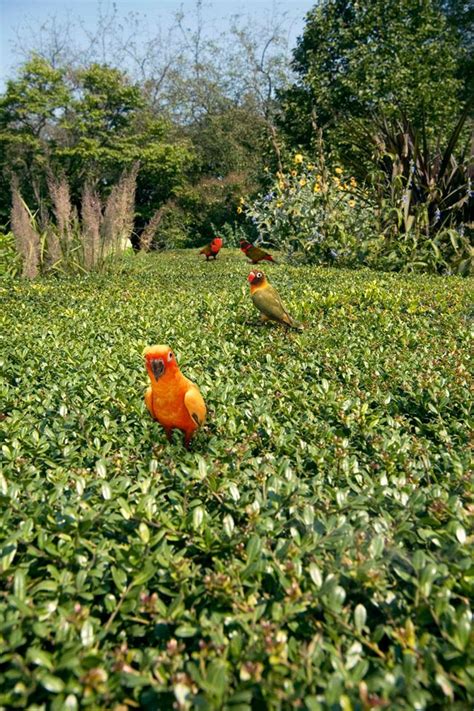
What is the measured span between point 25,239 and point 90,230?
0.94 m

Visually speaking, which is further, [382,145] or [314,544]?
[382,145]

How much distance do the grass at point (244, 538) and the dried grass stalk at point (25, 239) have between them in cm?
460

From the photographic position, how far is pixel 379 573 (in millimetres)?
1159

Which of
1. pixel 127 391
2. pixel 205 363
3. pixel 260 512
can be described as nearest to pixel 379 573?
pixel 260 512

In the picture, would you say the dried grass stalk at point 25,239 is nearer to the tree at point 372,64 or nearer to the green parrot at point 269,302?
the green parrot at point 269,302

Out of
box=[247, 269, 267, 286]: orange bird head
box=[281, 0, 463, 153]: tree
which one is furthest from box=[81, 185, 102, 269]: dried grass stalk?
box=[281, 0, 463, 153]: tree

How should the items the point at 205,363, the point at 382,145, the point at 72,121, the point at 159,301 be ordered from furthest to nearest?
the point at 72,121
the point at 382,145
the point at 159,301
the point at 205,363

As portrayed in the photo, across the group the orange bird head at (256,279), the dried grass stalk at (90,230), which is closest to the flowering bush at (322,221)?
the dried grass stalk at (90,230)

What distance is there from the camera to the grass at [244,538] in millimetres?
964

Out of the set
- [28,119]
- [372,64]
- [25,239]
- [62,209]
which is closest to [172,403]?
[25,239]

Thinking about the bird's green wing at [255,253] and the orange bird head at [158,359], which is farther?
the bird's green wing at [255,253]

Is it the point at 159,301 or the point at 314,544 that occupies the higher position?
the point at 314,544

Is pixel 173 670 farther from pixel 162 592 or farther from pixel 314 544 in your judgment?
pixel 314 544

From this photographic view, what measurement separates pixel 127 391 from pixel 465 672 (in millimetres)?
1826
